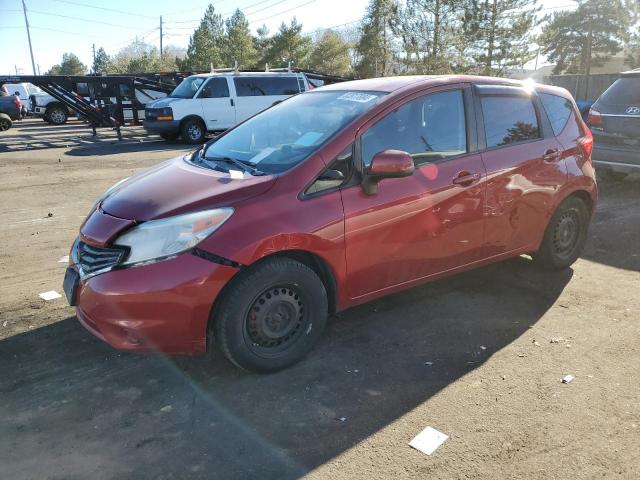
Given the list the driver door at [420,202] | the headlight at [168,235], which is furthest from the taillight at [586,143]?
the headlight at [168,235]

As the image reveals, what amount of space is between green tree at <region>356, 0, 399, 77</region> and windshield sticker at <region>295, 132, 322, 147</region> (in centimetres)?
4221

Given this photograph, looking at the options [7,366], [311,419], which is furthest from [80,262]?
[311,419]

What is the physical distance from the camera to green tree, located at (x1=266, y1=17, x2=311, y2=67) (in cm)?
5204

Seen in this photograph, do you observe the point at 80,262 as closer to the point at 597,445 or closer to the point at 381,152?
the point at 381,152

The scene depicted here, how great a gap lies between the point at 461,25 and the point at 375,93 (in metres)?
35.1

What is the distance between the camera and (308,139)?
352 cm

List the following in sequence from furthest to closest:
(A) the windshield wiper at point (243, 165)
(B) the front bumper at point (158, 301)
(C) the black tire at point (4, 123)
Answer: (C) the black tire at point (4, 123) < (A) the windshield wiper at point (243, 165) < (B) the front bumper at point (158, 301)

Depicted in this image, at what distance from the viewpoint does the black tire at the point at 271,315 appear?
9.83ft

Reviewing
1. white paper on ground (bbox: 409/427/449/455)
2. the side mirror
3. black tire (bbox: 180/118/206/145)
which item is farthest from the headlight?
black tire (bbox: 180/118/206/145)

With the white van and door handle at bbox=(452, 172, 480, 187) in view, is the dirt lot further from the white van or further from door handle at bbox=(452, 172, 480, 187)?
the white van

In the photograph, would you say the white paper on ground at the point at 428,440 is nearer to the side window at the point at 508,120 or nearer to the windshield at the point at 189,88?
the side window at the point at 508,120

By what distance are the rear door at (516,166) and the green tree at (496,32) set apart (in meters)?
33.7

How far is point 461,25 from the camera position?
115 ft

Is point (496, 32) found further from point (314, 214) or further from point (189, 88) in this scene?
point (314, 214)
